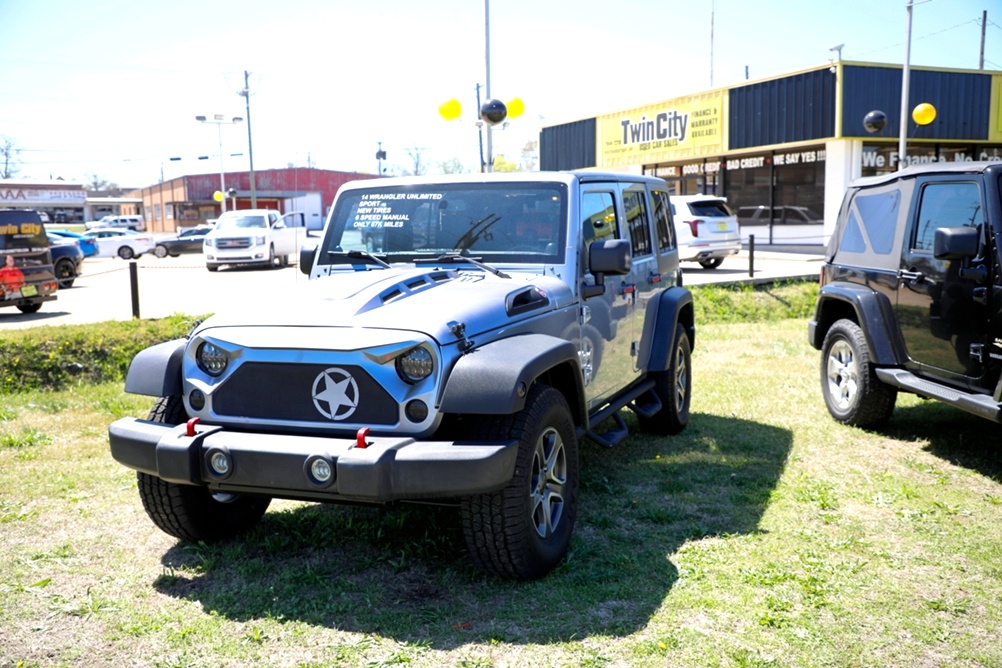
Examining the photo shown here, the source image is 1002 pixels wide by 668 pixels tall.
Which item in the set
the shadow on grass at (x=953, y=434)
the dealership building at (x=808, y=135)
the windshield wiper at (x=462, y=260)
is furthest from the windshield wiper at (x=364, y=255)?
the dealership building at (x=808, y=135)

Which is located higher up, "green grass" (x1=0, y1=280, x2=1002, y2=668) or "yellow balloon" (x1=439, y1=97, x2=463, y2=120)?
"yellow balloon" (x1=439, y1=97, x2=463, y2=120)

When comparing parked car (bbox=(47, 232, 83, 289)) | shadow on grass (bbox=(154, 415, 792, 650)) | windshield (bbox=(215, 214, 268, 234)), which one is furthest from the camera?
windshield (bbox=(215, 214, 268, 234))

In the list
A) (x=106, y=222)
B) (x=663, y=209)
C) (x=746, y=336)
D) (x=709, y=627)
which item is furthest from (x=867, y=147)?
(x=106, y=222)

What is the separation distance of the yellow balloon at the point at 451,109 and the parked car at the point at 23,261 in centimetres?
727

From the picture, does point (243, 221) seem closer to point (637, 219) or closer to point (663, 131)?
point (663, 131)

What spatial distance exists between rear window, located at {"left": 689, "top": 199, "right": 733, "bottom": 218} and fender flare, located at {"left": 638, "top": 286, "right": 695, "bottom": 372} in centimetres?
1421

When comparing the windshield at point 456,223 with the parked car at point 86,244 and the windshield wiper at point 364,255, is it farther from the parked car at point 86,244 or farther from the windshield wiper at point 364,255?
the parked car at point 86,244

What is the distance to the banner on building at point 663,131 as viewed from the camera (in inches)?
1181

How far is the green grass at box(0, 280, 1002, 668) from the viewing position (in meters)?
3.74

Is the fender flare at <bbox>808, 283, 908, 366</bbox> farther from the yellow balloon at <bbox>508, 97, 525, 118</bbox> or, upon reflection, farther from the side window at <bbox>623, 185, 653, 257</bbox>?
the yellow balloon at <bbox>508, 97, 525, 118</bbox>

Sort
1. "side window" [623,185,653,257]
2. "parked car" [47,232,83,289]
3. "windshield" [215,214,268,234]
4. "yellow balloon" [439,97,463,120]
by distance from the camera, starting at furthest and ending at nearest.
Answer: "windshield" [215,214,268,234] < "parked car" [47,232,83,289] < "yellow balloon" [439,97,463,120] < "side window" [623,185,653,257]

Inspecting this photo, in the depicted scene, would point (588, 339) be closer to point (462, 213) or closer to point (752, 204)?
point (462, 213)

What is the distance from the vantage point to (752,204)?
98.0 ft

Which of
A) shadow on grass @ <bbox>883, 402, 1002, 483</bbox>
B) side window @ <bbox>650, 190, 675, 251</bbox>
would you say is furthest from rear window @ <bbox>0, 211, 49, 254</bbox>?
shadow on grass @ <bbox>883, 402, 1002, 483</bbox>
